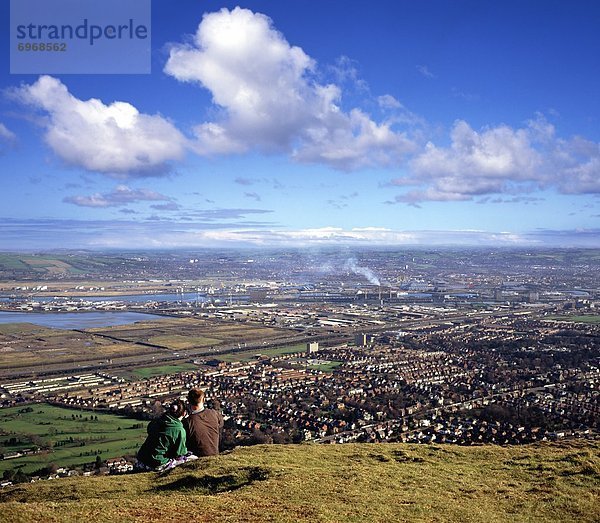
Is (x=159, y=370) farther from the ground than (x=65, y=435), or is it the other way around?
(x=65, y=435)

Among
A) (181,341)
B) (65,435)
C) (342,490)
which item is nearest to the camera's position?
(342,490)

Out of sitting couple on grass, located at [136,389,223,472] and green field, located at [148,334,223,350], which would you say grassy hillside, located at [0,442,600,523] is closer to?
sitting couple on grass, located at [136,389,223,472]

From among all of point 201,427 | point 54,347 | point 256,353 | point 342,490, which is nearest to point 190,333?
point 256,353

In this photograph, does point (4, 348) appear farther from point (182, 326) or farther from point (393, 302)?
point (393, 302)

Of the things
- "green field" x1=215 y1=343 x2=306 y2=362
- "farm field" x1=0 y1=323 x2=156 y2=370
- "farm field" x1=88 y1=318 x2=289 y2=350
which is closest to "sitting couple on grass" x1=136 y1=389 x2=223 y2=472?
"green field" x1=215 y1=343 x2=306 y2=362

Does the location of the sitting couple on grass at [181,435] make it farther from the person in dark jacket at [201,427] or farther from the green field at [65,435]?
the green field at [65,435]

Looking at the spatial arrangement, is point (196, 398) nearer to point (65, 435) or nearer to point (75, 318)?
point (65, 435)
